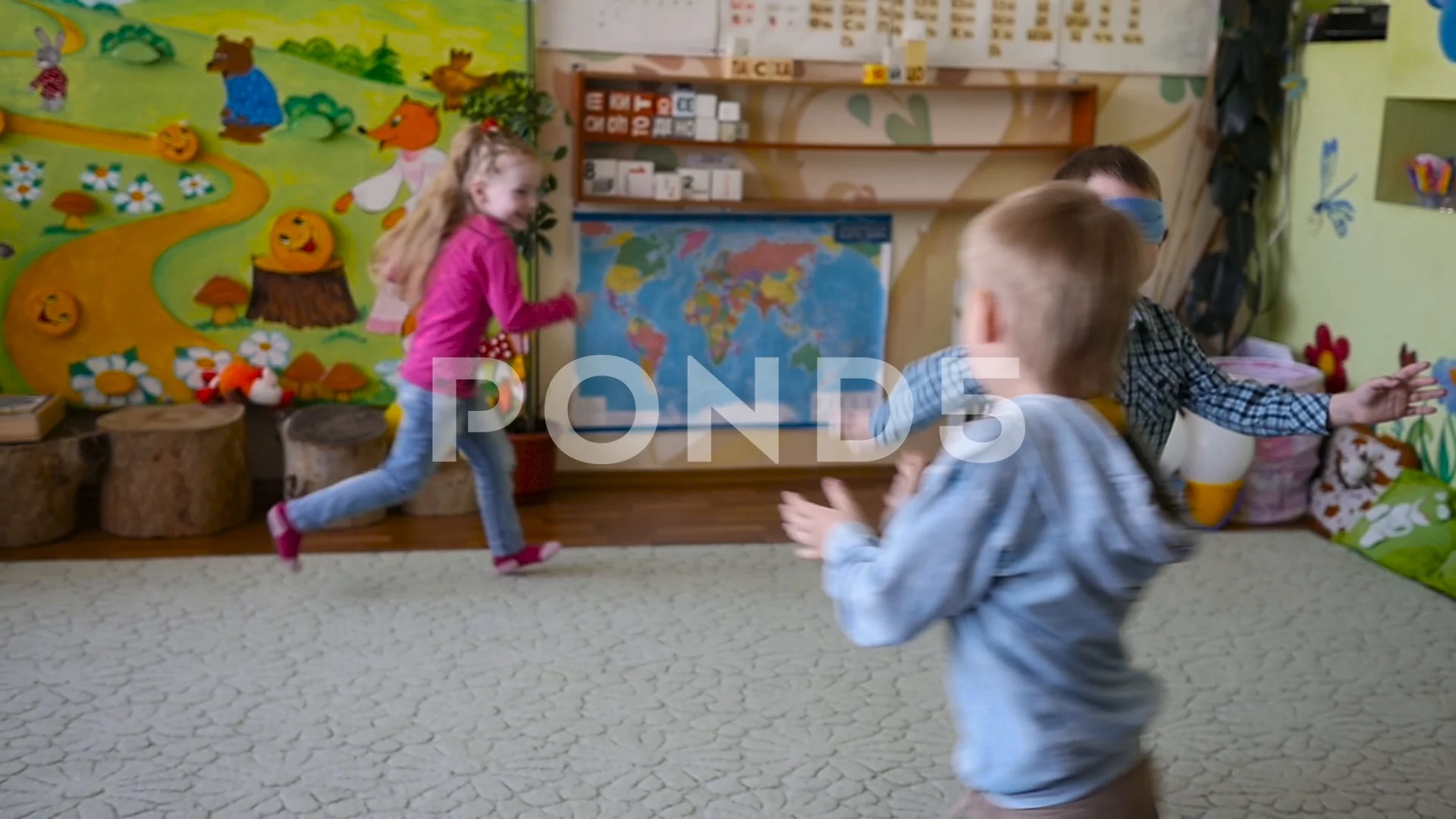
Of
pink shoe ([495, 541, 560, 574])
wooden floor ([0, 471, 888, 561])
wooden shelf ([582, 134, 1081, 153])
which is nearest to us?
pink shoe ([495, 541, 560, 574])

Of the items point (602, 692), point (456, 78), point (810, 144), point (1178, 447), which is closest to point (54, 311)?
point (456, 78)

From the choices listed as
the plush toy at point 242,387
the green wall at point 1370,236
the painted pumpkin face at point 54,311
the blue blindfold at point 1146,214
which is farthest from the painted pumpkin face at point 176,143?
the green wall at point 1370,236

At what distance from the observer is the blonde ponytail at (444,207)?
10.9ft

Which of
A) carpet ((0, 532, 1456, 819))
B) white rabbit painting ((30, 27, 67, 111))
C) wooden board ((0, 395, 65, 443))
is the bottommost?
carpet ((0, 532, 1456, 819))

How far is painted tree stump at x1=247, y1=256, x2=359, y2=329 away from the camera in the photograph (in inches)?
163

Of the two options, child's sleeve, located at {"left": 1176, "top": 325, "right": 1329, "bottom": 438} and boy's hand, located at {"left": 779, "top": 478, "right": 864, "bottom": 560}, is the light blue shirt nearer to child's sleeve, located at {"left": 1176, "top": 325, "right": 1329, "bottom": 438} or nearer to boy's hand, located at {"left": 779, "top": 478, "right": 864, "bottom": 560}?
boy's hand, located at {"left": 779, "top": 478, "right": 864, "bottom": 560}

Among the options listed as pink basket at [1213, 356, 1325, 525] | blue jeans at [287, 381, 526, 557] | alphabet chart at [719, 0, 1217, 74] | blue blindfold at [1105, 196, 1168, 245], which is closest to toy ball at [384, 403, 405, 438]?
blue jeans at [287, 381, 526, 557]

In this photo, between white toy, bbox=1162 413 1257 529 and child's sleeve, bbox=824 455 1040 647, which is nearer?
child's sleeve, bbox=824 455 1040 647

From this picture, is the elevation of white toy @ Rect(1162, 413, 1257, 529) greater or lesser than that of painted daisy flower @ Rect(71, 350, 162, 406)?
lesser

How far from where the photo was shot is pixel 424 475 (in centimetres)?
347

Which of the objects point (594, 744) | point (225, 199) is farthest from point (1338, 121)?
point (225, 199)

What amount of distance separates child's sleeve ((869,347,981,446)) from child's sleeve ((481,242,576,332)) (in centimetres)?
142

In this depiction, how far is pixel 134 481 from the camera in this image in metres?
3.82

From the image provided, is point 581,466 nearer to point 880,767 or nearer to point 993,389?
point 880,767
